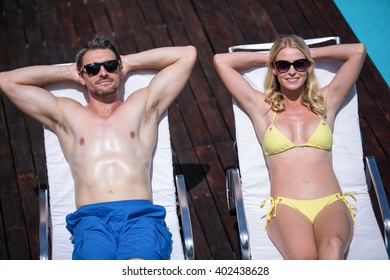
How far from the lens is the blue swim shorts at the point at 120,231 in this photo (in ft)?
13.1

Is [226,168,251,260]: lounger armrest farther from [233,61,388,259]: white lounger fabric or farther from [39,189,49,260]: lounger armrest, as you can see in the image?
[39,189,49,260]: lounger armrest

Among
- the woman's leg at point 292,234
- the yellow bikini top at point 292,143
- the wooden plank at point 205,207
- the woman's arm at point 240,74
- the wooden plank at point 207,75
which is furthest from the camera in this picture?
the wooden plank at point 207,75

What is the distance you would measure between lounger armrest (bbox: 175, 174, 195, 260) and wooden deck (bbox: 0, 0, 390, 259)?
0.67 m

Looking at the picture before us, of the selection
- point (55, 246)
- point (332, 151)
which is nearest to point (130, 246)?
point (55, 246)

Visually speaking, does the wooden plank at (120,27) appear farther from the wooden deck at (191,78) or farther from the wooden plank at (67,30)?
the wooden plank at (67,30)

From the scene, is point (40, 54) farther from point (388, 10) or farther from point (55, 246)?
point (388, 10)

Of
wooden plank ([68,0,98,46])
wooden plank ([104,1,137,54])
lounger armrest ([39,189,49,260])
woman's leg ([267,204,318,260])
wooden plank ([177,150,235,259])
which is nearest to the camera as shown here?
woman's leg ([267,204,318,260])

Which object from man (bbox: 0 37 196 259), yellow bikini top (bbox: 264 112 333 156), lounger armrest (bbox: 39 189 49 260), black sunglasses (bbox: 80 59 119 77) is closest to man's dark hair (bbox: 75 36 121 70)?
man (bbox: 0 37 196 259)

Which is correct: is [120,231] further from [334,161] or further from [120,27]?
[120,27]

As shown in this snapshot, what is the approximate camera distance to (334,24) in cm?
646

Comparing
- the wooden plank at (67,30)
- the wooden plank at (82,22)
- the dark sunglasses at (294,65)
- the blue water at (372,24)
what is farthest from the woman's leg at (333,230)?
the wooden plank at (82,22)

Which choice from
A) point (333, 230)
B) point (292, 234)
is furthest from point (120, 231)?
point (333, 230)

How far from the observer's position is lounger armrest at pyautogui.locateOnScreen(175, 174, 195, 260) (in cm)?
409
